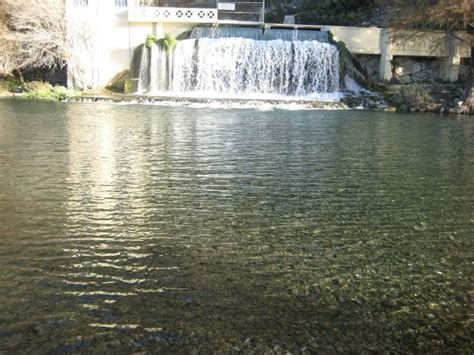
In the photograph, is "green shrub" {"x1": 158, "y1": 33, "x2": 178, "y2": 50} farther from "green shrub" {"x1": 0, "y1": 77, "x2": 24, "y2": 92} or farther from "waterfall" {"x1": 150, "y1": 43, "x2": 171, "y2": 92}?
"green shrub" {"x1": 0, "y1": 77, "x2": 24, "y2": 92}

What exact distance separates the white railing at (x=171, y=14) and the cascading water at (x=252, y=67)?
5.82 feet

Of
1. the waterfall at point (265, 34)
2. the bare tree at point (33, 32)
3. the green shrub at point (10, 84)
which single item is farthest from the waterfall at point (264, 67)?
the green shrub at point (10, 84)

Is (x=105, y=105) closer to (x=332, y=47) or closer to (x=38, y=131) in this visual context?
(x=38, y=131)

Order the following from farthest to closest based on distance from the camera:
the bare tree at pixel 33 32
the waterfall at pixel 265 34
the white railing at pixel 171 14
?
the white railing at pixel 171 14
the waterfall at pixel 265 34
the bare tree at pixel 33 32

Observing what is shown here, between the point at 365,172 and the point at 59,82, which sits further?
the point at 59,82

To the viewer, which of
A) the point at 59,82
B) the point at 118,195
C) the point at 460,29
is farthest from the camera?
the point at 59,82

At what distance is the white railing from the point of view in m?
30.3

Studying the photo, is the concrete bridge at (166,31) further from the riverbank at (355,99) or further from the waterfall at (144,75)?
the riverbank at (355,99)

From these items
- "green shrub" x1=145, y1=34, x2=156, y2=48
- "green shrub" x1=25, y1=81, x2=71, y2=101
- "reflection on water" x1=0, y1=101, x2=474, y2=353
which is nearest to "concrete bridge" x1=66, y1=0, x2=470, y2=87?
"green shrub" x1=145, y1=34, x2=156, y2=48

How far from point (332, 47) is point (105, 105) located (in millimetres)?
12091

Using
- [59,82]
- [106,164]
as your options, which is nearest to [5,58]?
[59,82]

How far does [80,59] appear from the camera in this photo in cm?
3050

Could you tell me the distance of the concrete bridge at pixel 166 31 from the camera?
1196 inches

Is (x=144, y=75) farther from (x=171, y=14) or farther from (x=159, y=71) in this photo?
(x=171, y=14)
